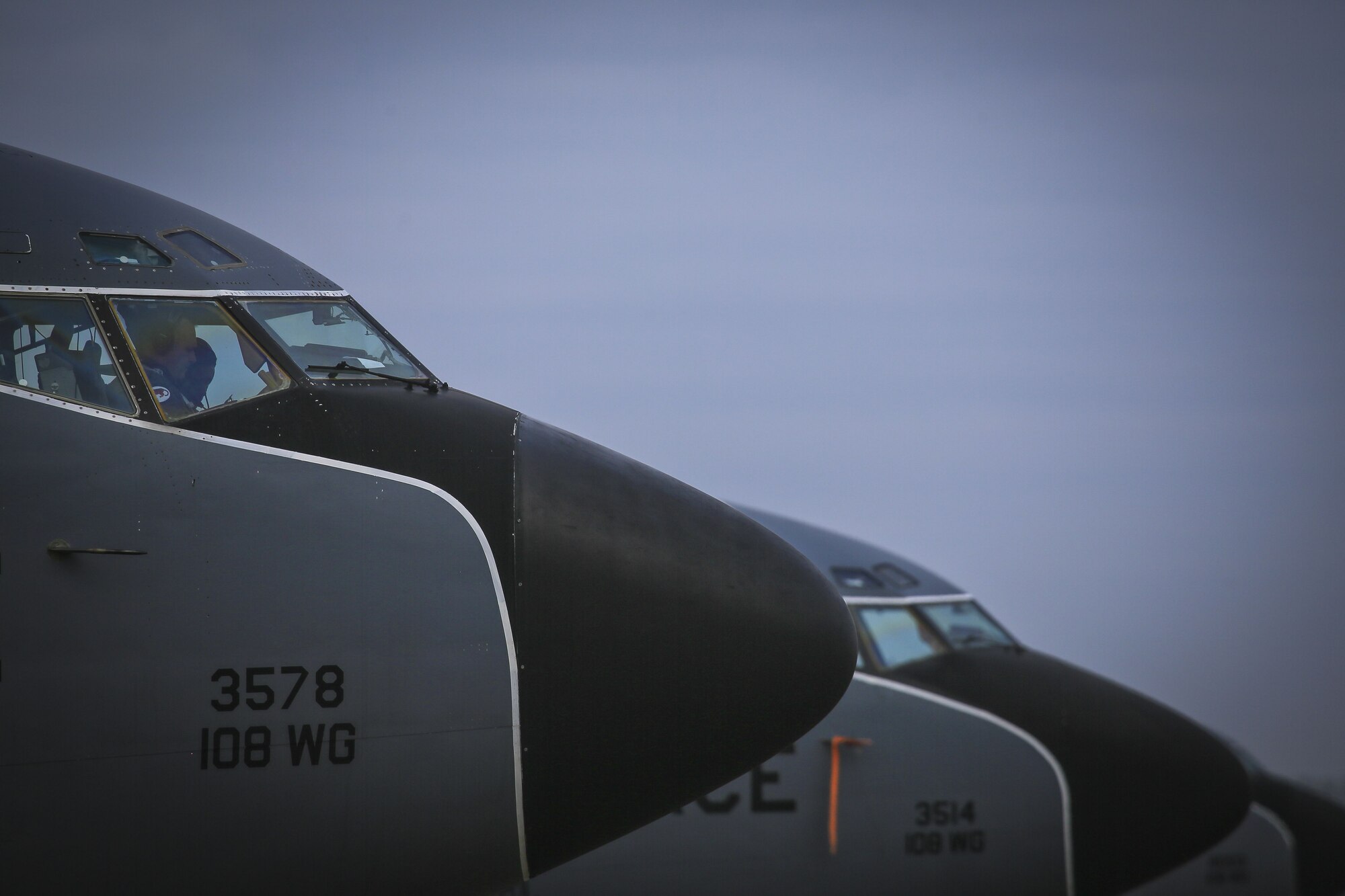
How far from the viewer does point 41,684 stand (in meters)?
5.48

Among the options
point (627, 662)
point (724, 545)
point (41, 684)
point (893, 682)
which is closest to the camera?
point (41, 684)

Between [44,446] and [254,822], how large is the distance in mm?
1843

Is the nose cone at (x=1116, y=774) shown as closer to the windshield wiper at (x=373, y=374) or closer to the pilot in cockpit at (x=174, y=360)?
the windshield wiper at (x=373, y=374)

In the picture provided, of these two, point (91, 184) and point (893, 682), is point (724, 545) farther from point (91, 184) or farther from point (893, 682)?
point (893, 682)

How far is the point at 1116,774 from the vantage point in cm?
1209

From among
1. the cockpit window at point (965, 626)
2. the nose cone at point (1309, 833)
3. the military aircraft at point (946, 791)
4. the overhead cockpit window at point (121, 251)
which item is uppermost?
the overhead cockpit window at point (121, 251)

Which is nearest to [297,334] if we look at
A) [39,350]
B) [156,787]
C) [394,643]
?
[39,350]

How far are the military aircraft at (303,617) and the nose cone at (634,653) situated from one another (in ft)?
0.04

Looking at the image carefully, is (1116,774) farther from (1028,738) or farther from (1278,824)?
(1278,824)

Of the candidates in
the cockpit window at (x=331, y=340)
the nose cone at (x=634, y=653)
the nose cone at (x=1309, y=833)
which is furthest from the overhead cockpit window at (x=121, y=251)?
the nose cone at (x=1309, y=833)

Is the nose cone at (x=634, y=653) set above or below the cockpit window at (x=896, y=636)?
above

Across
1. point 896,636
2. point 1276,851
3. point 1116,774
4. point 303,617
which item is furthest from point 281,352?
point 1276,851

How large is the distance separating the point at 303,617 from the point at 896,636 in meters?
7.68

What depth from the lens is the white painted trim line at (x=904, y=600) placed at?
1244 centimetres
